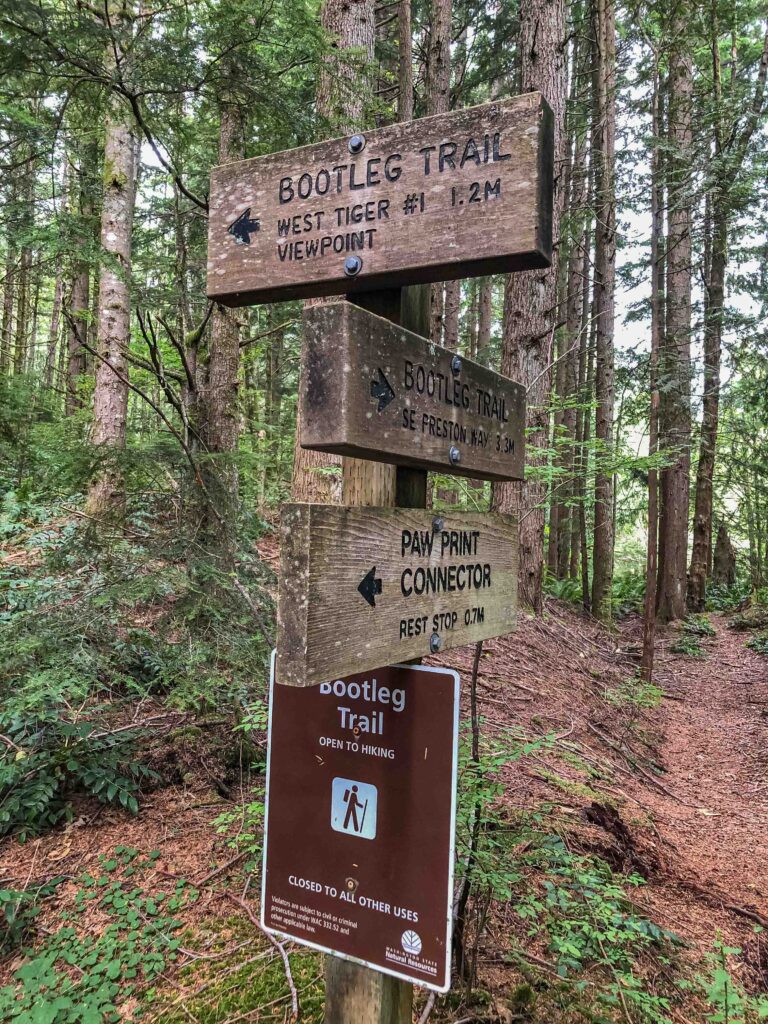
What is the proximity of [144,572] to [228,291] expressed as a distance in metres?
2.26

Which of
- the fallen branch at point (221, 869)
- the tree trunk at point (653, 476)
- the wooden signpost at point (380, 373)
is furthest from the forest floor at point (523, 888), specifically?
the tree trunk at point (653, 476)

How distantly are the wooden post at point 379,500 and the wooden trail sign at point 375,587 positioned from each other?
0.17 m

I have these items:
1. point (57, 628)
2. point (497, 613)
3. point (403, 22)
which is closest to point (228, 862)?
point (57, 628)

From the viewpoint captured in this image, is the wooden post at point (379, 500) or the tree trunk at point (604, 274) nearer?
the wooden post at point (379, 500)

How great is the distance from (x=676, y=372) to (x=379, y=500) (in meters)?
12.8

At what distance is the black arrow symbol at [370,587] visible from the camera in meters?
1.41

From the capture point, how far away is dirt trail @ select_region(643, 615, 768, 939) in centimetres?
402

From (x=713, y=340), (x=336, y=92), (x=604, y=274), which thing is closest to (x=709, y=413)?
(x=713, y=340)

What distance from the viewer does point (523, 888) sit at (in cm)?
301

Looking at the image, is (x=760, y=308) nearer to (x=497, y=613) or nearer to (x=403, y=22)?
(x=403, y=22)

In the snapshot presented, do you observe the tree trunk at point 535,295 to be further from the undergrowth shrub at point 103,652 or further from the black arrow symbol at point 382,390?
the black arrow symbol at point 382,390

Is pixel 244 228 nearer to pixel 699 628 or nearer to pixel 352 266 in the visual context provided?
pixel 352 266

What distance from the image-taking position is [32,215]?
6.63 meters

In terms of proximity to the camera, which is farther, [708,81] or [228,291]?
[708,81]
